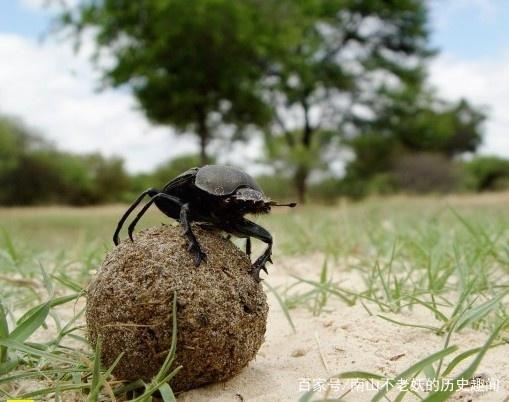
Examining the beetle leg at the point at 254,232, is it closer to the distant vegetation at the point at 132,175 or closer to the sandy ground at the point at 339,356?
the sandy ground at the point at 339,356

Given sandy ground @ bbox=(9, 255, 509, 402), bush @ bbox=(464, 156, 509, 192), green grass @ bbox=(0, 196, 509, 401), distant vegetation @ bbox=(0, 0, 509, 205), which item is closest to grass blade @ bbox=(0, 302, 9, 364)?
green grass @ bbox=(0, 196, 509, 401)

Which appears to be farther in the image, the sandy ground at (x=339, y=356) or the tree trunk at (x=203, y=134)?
the tree trunk at (x=203, y=134)

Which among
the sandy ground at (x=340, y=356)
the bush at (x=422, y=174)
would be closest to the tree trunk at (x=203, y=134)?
the bush at (x=422, y=174)

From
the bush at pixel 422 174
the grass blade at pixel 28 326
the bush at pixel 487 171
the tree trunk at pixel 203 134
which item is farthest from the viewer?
the bush at pixel 487 171

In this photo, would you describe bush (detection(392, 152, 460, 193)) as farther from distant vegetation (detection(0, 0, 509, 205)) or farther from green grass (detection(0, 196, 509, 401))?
green grass (detection(0, 196, 509, 401))

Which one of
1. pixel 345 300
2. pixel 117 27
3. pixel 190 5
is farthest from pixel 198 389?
pixel 117 27

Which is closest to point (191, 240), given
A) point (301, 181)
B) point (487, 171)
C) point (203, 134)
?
point (203, 134)
